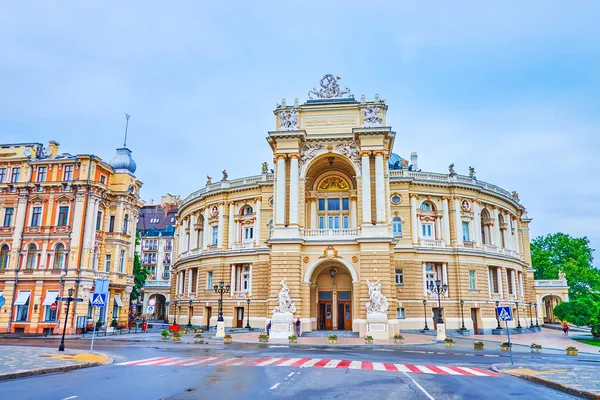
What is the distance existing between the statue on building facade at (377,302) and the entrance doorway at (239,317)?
60.8 ft

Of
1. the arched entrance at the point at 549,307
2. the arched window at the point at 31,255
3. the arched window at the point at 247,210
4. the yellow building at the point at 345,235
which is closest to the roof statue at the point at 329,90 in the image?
the yellow building at the point at 345,235

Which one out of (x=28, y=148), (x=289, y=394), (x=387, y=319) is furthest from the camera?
(x=28, y=148)

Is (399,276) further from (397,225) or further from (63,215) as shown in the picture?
(63,215)

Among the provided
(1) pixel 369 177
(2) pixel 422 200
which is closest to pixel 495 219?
(2) pixel 422 200

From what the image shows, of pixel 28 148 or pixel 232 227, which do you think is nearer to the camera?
pixel 28 148

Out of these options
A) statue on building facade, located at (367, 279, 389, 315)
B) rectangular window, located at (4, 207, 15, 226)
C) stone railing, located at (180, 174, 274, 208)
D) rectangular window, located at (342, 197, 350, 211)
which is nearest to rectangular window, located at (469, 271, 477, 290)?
rectangular window, located at (342, 197, 350, 211)

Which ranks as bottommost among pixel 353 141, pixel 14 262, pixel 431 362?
pixel 431 362

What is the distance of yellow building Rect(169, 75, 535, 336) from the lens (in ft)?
129

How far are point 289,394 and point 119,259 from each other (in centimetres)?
4043

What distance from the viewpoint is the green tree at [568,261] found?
76500 millimetres

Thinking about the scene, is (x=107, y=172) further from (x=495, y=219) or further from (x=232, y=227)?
(x=495, y=219)

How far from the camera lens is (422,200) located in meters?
50.8

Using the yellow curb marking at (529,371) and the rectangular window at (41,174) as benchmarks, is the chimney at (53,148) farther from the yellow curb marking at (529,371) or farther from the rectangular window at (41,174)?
the yellow curb marking at (529,371)

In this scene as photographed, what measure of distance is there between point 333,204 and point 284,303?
12.6m
